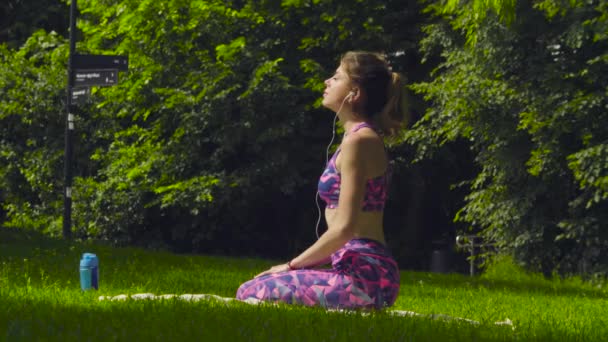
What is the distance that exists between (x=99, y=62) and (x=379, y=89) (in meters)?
12.7

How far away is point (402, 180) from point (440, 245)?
7.89 feet

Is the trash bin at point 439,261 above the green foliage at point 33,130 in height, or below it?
below

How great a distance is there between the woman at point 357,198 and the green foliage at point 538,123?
32.5ft

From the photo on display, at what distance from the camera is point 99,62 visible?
18.3 meters

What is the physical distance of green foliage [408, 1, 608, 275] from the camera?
16.2 metres

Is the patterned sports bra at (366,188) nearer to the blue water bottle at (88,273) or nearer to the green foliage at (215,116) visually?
the blue water bottle at (88,273)

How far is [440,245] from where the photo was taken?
2386cm

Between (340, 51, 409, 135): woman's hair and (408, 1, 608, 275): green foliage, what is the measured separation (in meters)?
9.86

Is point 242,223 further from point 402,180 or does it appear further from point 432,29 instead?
point 432,29

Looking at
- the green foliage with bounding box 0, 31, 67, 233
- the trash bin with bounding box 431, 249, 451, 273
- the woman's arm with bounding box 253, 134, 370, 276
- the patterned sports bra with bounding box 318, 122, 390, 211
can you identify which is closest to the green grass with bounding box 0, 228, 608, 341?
the woman's arm with bounding box 253, 134, 370, 276

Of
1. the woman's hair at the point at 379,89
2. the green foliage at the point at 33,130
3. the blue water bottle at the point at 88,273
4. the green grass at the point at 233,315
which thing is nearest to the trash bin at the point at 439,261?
the green foliage at the point at 33,130

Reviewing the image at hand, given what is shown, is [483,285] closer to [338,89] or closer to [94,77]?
[338,89]

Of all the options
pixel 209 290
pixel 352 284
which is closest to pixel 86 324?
pixel 352 284

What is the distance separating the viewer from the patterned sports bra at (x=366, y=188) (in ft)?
20.5
